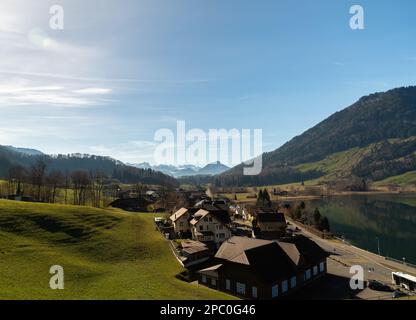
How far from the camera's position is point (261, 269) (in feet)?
152

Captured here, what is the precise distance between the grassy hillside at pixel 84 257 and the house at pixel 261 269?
4300 mm

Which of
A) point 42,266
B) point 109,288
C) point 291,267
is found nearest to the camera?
point 109,288

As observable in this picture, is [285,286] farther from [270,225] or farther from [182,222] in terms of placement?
[270,225]

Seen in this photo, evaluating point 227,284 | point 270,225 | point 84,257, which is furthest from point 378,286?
point 270,225

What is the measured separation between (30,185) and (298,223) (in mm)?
97918

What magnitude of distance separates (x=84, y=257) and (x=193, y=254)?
684 inches

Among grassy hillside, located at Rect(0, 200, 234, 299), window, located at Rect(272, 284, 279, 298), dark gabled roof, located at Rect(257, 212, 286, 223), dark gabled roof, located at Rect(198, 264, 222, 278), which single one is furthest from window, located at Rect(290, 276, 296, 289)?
dark gabled roof, located at Rect(257, 212, 286, 223)

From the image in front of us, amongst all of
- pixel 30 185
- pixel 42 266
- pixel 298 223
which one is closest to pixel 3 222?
pixel 42 266

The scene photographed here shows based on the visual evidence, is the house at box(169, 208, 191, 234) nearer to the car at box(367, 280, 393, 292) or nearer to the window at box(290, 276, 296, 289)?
the window at box(290, 276, 296, 289)

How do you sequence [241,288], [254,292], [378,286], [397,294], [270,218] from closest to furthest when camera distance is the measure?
[254,292]
[397,294]
[241,288]
[378,286]
[270,218]

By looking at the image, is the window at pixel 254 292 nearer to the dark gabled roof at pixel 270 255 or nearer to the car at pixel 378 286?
the dark gabled roof at pixel 270 255

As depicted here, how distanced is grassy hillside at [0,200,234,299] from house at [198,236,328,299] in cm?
430

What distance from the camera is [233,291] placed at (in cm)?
4784
